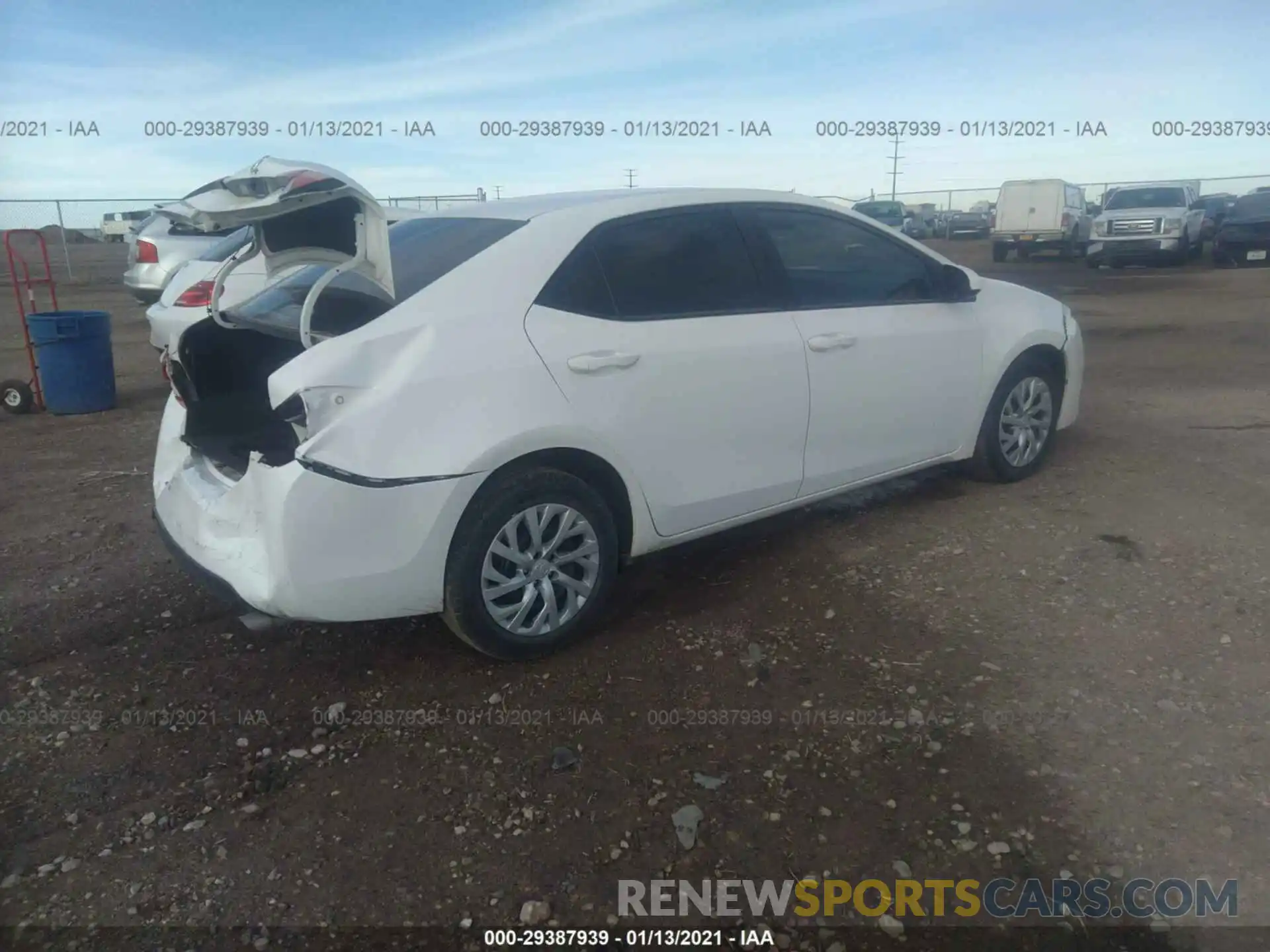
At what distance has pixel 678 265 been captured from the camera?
392 cm

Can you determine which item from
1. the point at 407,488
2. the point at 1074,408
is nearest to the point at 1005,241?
the point at 1074,408

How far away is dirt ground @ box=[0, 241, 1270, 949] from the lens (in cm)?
256

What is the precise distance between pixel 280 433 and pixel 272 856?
1.69 m

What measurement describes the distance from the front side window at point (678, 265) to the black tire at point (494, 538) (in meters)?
0.72

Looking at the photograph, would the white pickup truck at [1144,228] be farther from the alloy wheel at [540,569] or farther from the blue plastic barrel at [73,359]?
the alloy wheel at [540,569]

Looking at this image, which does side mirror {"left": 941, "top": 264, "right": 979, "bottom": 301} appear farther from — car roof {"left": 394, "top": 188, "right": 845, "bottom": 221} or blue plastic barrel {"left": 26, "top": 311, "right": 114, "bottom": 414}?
blue plastic barrel {"left": 26, "top": 311, "right": 114, "bottom": 414}

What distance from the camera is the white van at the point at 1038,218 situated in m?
24.3

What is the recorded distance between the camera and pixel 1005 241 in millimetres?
25016

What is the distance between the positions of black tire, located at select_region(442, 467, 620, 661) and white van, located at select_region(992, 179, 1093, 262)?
2392 centimetres

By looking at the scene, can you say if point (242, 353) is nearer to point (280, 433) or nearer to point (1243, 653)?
point (280, 433)

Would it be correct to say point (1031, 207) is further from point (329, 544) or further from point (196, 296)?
point (329, 544)

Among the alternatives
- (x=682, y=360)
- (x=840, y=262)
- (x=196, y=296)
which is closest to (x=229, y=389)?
(x=682, y=360)

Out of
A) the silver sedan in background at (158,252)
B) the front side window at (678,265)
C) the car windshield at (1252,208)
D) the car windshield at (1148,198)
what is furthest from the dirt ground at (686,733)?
the car windshield at (1148,198)

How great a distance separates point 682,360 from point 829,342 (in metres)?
0.84
